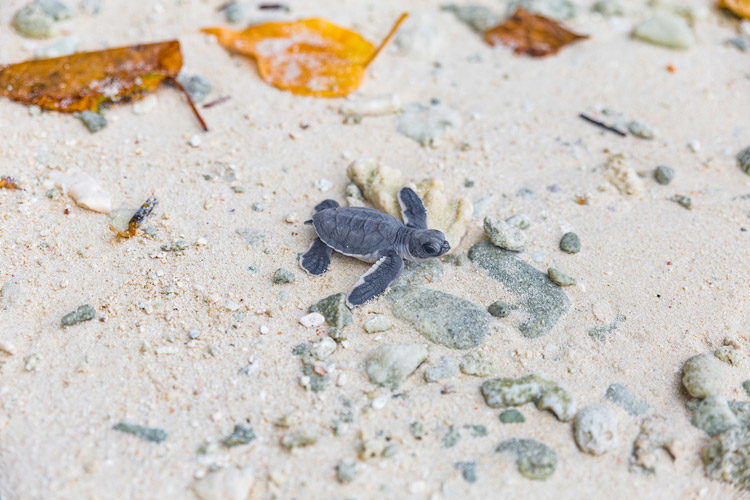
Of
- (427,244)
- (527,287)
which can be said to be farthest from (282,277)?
(527,287)

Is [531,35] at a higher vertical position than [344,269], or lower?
higher

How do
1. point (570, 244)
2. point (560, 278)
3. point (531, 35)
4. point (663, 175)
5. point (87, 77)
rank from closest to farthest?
point (560, 278), point (570, 244), point (663, 175), point (87, 77), point (531, 35)

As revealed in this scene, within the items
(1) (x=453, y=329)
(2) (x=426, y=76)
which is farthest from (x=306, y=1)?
(1) (x=453, y=329)

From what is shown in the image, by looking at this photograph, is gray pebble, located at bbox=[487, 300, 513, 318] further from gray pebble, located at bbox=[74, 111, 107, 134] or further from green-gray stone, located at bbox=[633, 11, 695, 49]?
green-gray stone, located at bbox=[633, 11, 695, 49]

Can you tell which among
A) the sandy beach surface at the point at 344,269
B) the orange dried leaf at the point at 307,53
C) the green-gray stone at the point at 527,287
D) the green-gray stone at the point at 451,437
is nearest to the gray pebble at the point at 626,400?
the sandy beach surface at the point at 344,269

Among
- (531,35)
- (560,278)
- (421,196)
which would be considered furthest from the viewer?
(531,35)

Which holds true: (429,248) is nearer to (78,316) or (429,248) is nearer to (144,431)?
(144,431)

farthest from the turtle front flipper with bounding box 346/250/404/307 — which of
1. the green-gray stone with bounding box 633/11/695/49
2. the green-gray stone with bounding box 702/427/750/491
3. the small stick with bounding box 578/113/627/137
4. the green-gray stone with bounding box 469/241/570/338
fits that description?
the green-gray stone with bounding box 633/11/695/49
